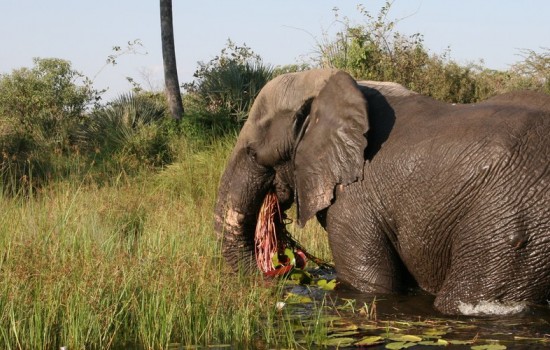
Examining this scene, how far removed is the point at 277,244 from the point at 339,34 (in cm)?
1141

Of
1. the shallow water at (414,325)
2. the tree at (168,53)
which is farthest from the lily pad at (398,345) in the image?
the tree at (168,53)

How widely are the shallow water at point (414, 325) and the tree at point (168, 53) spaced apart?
13840 millimetres

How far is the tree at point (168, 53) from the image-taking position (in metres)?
20.7

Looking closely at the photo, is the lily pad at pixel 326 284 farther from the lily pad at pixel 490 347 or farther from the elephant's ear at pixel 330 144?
the lily pad at pixel 490 347

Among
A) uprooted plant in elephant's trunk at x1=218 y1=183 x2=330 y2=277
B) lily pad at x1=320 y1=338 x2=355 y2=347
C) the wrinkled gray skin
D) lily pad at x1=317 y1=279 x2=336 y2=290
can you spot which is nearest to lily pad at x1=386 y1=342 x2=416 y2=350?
lily pad at x1=320 y1=338 x2=355 y2=347

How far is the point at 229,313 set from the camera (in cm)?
653

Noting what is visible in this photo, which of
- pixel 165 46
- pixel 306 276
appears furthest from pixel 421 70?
pixel 306 276

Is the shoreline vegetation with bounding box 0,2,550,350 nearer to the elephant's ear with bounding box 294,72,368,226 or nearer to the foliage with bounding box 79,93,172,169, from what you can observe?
the elephant's ear with bounding box 294,72,368,226

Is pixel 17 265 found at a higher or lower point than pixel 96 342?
higher

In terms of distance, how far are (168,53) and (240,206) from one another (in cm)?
1341

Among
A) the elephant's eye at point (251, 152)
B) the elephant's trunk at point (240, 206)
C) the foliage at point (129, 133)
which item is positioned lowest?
the foliage at point (129, 133)

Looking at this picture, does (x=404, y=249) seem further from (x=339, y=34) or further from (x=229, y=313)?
(x=339, y=34)

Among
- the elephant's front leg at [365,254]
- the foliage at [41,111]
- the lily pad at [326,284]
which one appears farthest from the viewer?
the foliage at [41,111]

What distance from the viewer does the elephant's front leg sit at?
7.13 meters
